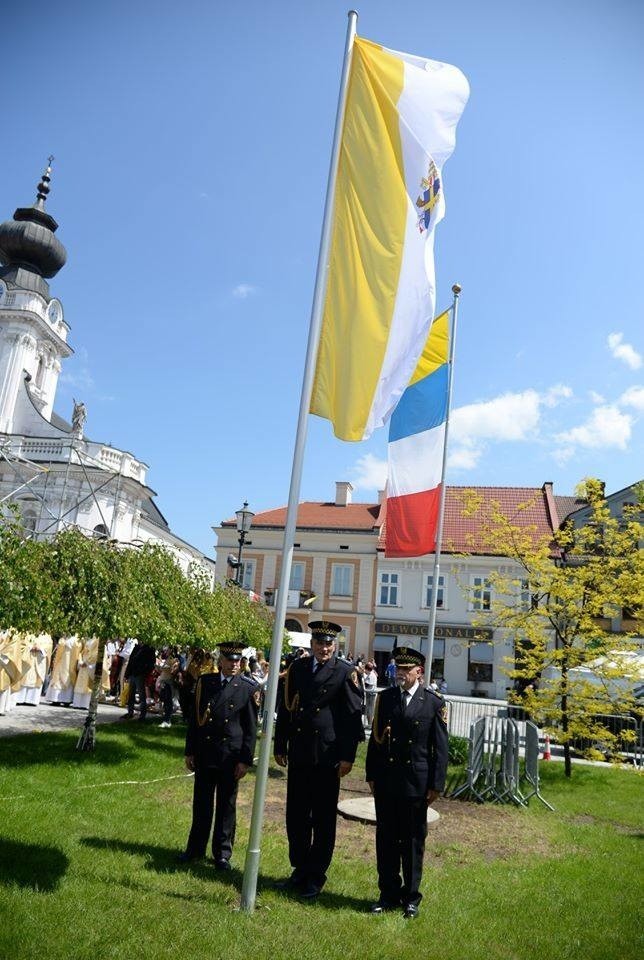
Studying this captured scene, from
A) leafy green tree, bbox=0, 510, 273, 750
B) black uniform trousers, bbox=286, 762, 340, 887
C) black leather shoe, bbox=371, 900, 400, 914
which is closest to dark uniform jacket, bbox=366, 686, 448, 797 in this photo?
black uniform trousers, bbox=286, 762, 340, 887

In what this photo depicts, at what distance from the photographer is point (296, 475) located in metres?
5.76

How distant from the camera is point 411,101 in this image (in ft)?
20.7

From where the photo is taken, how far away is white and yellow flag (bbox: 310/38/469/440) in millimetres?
6078

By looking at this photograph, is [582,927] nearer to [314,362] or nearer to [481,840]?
[481,840]

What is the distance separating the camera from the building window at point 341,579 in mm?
42938

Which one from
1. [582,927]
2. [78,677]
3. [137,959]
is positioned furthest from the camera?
[78,677]

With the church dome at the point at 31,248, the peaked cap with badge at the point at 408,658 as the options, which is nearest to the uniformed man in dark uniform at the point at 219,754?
the peaked cap with badge at the point at 408,658

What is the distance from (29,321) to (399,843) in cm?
4622

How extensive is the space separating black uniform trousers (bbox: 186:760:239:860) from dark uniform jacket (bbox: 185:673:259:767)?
0.11m

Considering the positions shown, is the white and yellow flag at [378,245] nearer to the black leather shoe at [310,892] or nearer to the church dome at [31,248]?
the black leather shoe at [310,892]

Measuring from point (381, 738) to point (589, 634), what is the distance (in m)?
8.69

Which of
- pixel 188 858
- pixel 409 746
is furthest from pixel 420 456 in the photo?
pixel 188 858

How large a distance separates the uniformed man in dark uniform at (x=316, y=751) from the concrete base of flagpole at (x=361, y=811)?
241cm

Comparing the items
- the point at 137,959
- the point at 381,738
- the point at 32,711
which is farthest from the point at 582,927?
the point at 32,711
